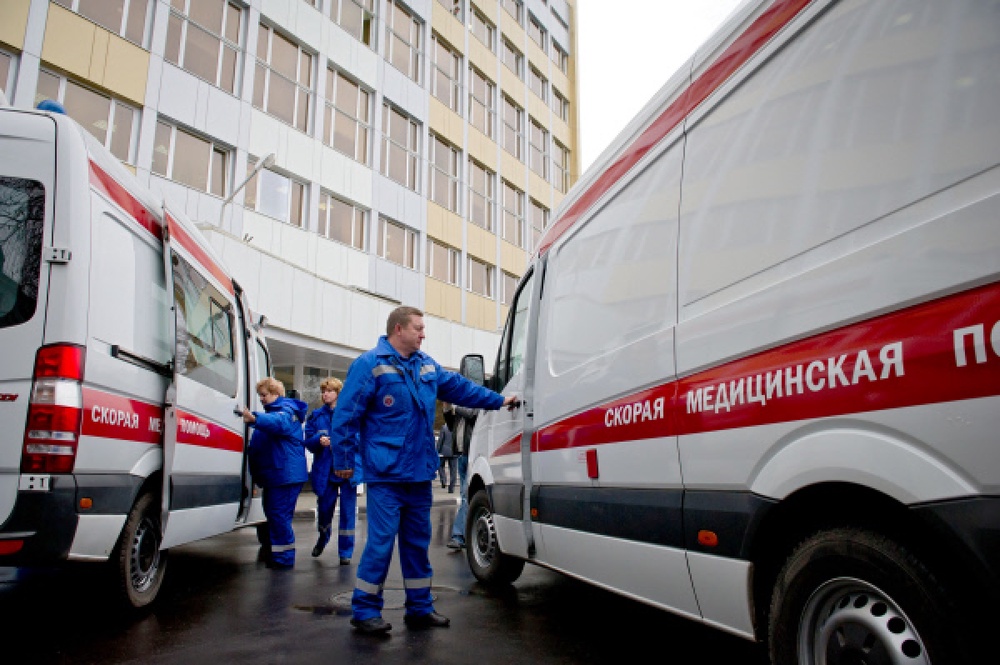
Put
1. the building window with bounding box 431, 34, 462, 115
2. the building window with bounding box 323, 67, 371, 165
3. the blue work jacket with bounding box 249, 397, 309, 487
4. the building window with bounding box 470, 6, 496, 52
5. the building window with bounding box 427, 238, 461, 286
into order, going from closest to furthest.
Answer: the blue work jacket with bounding box 249, 397, 309, 487
the building window with bounding box 323, 67, 371, 165
the building window with bounding box 427, 238, 461, 286
the building window with bounding box 431, 34, 462, 115
the building window with bounding box 470, 6, 496, 52

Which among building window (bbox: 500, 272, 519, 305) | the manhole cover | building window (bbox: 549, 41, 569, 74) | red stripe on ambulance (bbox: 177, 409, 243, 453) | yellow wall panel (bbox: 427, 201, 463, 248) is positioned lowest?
the manhole cover

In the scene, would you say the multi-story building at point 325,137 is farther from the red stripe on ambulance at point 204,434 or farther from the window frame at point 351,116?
the red stripe on ambulance at point 204,434

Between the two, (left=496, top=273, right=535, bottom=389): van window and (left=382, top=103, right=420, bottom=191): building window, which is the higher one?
(left=382, top=103, right=420, bottom=191): building window

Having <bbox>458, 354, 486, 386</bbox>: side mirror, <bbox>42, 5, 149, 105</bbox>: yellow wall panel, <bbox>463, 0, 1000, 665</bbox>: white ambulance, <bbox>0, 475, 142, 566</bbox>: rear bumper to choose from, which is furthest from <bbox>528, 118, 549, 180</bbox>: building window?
<bbox>0, 475, 142, 566</bbox>: rear bumper

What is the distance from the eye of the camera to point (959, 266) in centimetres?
156

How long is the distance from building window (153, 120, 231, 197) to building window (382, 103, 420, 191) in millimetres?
5056

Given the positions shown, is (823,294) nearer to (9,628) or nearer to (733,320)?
(733,320)

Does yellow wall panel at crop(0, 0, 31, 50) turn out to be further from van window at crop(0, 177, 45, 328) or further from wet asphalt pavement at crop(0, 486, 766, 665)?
van window at crop(0, 177, 45, 328)

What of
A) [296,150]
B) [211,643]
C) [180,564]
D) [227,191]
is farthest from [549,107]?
[211,643]

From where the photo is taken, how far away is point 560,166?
1102 inches

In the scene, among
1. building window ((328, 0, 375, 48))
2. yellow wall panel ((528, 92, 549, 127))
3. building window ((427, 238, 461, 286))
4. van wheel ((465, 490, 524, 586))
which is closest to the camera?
van wheel ((465, 490, 524, 586))

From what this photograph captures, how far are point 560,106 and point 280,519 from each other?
26.0 meters

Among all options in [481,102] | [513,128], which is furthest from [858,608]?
[513,128]

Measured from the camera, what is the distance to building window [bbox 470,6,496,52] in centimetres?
2353
